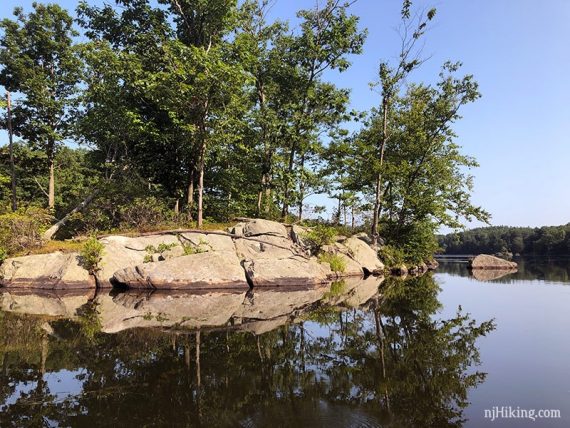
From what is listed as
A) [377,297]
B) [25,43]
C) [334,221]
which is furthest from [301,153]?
[25,43]

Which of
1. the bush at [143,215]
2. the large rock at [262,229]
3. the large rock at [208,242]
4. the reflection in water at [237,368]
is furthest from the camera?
the bush at [143,215]

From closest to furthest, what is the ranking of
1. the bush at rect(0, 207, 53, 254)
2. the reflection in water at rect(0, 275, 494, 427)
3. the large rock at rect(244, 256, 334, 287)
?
the reflection in water at rect(0, 275, 494, 427), the large rock at rect(244, 256, 334, 287), the bush at rect(0, 207, 53, 254)

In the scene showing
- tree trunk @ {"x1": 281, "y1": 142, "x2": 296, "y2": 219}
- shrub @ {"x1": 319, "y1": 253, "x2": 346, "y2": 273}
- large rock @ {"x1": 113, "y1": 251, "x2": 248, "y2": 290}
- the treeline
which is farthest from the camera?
the treeline

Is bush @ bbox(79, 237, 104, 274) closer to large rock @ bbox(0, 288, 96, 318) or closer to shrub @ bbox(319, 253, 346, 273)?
large rock @ bbox(0, 288, 96, 318)

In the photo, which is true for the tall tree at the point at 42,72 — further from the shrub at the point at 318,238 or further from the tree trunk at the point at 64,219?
the shrub at the point at 318,238

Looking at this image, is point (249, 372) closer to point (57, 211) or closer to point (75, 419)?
point (75, 419)

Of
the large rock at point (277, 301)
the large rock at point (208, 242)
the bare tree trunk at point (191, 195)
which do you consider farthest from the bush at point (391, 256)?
the bare tree trunk at point (191, 195)

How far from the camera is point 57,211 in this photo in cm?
2686

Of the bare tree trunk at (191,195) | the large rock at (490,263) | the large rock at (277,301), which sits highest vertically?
the bare tree trunk at (191,195)

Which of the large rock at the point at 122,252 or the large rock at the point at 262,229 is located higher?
the large rock at the point at 262,229

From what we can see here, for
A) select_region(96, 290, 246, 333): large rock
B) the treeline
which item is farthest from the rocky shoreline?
the treeline

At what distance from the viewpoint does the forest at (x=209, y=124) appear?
2169cm

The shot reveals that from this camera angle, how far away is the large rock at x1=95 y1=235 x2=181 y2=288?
1759cm

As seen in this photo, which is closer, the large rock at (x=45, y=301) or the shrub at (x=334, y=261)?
the large rock at (x=45, y=301)
